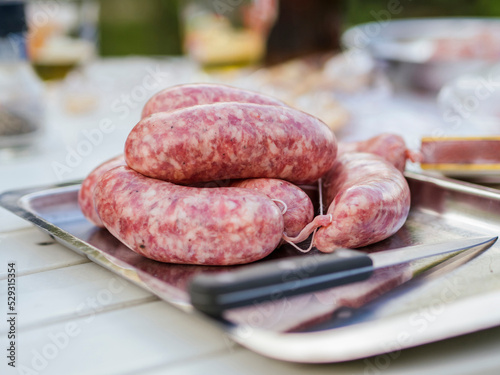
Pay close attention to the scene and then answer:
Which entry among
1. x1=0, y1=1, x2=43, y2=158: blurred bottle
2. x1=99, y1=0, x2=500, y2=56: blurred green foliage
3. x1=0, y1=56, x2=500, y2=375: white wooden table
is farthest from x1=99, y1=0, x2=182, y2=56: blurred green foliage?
x1=0, y1=56, x2=500, y2=375: white wooden table

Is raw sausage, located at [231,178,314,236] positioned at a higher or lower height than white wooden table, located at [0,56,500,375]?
higher

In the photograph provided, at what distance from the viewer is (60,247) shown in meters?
1.34

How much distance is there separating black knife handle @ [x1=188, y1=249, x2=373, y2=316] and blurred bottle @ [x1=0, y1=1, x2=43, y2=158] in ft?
5.80

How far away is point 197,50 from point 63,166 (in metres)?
1.81

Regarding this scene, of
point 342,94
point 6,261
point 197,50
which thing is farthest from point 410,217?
point 197,50

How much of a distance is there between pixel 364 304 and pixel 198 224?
311mm

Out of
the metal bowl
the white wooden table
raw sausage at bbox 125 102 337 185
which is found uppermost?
raw sausage at bbox 125 102 337 185

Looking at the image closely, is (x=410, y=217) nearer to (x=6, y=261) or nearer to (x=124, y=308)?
(x=124, y=308)

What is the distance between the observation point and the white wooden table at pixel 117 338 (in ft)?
2.88

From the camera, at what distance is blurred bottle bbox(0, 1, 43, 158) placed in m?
2.43

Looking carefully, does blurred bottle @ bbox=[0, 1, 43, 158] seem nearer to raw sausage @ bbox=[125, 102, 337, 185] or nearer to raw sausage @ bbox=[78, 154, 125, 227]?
raw sausage @ bbox=[78, 154, 125, 227]

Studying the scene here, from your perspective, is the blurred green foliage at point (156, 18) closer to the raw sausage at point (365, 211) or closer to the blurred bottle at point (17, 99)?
the blurred bottle at point (17, 99)

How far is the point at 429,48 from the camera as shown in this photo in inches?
129

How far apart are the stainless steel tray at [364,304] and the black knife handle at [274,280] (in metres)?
0.02
